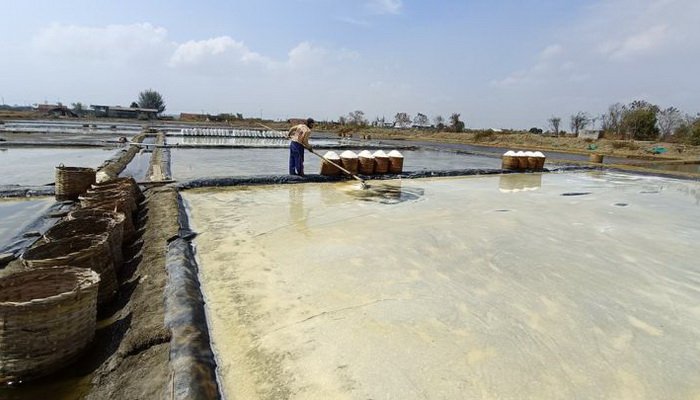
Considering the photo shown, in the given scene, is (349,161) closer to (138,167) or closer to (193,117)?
(138,167)

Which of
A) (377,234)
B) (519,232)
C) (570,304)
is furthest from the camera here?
(519,232)

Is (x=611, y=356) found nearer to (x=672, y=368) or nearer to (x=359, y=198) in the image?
(x=672, y=368)

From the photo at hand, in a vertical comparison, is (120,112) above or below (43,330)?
above

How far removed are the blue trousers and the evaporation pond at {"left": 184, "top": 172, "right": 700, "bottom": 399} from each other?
2.00 m

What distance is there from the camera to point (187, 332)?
1.86 m

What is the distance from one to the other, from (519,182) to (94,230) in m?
7.25

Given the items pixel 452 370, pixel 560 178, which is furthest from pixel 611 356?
pixel 560 178

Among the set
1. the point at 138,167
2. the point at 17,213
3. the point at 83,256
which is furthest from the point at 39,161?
the point at 83,256

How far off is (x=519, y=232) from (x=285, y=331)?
9.42 feet

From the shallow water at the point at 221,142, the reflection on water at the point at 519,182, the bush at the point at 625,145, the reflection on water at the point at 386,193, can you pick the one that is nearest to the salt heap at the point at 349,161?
the reflection on water at the point at 386,193

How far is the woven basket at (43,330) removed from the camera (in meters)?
1.63

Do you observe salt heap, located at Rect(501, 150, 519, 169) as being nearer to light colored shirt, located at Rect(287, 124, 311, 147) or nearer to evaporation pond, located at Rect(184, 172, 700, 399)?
evaporation pond, located at Rect(184, 172, 700, 399)

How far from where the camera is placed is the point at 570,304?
8.05ft

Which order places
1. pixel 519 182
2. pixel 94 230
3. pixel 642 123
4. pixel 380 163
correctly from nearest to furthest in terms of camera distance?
pixel 94 230, pixel 380 163, pixel 519 182, pixel 642 123
